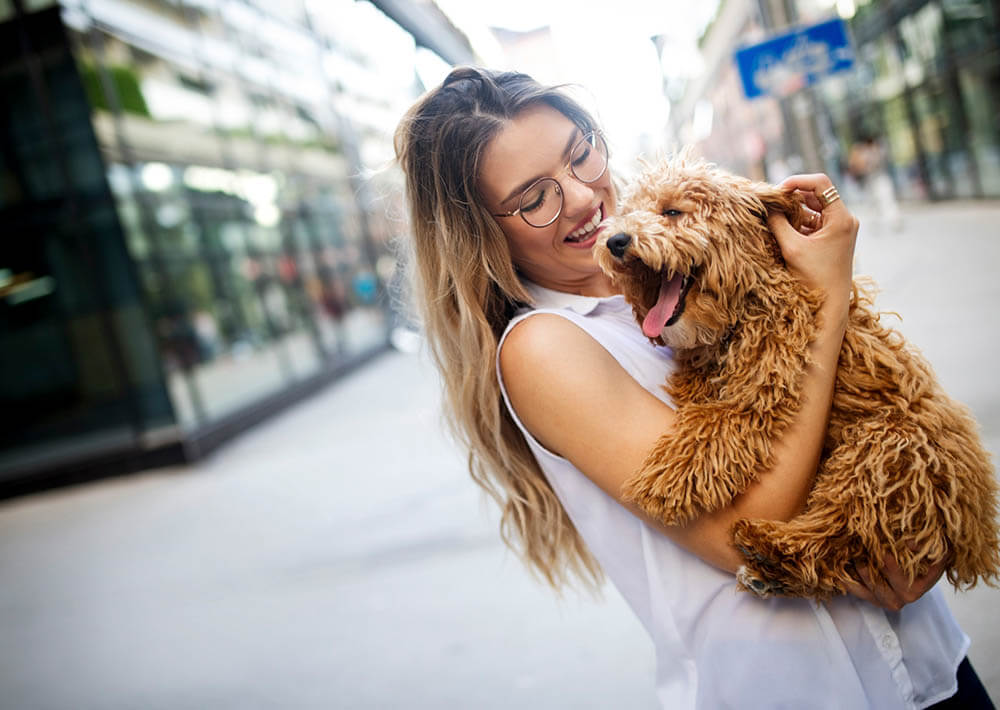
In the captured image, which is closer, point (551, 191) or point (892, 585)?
point (892, 585)

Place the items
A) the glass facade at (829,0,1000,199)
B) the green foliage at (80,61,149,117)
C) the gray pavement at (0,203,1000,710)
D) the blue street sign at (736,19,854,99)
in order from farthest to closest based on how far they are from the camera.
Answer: the glass facade at (829,0,1000,199) → the green foliage at (80,61,149,117) → the blue street sign at (736,19,854,99) → the gray pavement at (0,203,1000,710)

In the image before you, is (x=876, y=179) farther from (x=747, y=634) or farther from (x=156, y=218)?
(x=747, y=634)

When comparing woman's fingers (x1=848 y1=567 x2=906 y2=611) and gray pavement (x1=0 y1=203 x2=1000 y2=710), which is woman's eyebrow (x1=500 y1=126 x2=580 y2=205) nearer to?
gray pavement (x1=0 y1=203 x2=1000 y2=710)

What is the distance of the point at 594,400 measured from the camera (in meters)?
1.30

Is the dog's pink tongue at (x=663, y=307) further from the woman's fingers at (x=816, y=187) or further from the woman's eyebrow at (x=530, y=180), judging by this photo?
the woman's eyebrow at (x=530, y=180)

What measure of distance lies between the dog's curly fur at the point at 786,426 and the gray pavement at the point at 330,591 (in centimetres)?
111

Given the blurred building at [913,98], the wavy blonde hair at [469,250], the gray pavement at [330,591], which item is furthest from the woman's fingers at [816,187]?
the blurred building at [913,98]

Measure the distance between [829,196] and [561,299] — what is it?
→ 0.61 m

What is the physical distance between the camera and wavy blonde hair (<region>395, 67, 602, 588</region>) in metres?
1.57

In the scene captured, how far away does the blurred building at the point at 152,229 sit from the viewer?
8.37 m

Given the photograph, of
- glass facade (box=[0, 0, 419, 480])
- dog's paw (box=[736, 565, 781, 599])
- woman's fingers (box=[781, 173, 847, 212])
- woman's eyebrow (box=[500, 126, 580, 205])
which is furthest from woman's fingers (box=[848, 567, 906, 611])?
glass facade (box=[0, 0, 419, 480])

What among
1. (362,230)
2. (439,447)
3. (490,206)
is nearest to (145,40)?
(439,447)

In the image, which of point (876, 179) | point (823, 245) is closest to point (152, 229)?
point (823, 245)

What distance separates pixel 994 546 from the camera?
48.9 inches
